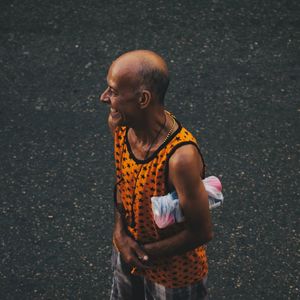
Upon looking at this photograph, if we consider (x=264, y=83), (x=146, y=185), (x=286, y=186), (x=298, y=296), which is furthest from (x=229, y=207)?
(x=146, y=185)

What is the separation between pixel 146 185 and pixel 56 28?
3515 millimetres

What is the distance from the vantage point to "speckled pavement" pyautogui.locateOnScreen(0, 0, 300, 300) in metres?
3.71

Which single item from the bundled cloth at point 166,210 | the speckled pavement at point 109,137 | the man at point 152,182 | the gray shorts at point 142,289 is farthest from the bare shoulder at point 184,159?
the speckled pavement at point 109,137

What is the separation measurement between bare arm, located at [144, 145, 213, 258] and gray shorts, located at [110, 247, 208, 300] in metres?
0.25

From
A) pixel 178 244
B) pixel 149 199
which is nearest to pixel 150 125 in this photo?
pixel 149 199

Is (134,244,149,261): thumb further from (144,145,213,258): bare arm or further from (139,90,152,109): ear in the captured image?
(139,90,152,109): ear

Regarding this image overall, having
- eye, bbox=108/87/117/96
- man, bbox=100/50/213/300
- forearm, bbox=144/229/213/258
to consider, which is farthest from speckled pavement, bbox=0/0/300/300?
eye, bbox=108/87/117/96

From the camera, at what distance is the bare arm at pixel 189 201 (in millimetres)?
2178

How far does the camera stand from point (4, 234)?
153 inches

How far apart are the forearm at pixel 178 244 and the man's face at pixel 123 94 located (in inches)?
19.7

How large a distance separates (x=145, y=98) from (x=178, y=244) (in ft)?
2.02

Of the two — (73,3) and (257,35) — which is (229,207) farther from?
(73,3)

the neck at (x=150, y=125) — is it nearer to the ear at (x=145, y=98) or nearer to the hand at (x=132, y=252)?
the ear at (x=145, y=98)

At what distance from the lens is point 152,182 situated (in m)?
2.27
